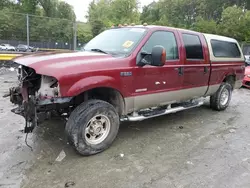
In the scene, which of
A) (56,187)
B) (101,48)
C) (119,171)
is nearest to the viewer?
(56,187)

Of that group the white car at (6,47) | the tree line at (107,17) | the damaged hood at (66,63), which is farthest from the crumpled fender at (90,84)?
the white car at (6,47)

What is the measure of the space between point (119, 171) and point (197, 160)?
125cm

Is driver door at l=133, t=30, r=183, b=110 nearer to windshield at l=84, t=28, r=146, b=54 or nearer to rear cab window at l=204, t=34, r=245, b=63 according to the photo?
windshield at l=84, t=28, r=146, b=54

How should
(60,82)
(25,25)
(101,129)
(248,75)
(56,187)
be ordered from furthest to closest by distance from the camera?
1. (25,25)
2. (248,75)
3. (101,129)
4. (60,82)
5. (56,187)

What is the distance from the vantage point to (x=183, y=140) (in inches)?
170

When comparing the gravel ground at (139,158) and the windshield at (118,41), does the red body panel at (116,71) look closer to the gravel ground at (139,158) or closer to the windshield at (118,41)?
the windshield at (118,41)

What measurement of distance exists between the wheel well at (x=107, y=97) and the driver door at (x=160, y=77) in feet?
0.92

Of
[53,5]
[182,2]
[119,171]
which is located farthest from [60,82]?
[182,2]

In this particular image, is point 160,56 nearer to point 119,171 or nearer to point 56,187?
point 119,171

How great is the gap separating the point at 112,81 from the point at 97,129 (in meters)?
0.78

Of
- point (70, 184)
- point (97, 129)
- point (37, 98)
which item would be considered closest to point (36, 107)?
point (37, 98)

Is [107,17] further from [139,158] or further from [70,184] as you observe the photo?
[70,184]

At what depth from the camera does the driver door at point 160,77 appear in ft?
13.1

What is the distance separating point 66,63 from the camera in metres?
3.20
